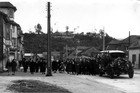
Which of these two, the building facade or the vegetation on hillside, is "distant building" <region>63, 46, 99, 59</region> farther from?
the building facade

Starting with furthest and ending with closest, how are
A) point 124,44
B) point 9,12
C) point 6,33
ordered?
point 124,44 → point 9,12 → point 6,33

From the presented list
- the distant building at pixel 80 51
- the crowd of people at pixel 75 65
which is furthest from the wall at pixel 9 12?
the distant building at pixel 80 51

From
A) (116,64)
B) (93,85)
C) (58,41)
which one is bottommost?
(93,85)

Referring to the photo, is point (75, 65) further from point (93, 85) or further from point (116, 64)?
point (93, 85)

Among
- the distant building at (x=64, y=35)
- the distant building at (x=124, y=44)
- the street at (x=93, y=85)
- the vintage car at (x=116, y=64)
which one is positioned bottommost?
the street at (x=93, y=85)

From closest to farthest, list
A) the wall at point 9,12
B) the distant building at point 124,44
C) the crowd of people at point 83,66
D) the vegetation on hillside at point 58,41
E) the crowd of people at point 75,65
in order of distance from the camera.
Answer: the crowd of people at point 75,65 → the crowd of people at point 83,66 → the wall at point 9,12 → the distant building at point 124,44 → the vegetation on hillside at point 58,41

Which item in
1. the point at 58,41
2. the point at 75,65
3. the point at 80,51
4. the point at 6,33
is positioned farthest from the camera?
the point at 58,41

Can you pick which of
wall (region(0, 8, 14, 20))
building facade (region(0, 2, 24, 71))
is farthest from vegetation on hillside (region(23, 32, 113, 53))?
building facade (region(0, 2, 24, 71))

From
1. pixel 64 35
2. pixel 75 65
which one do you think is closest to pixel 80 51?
pixel 64 35

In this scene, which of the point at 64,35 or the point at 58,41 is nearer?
the point at 58,41

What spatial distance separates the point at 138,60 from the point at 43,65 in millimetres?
27630

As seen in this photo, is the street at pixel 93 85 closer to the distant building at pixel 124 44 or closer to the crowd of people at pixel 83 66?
the crowd of people at pixel 83 66

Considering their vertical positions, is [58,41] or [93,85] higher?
[58,41]

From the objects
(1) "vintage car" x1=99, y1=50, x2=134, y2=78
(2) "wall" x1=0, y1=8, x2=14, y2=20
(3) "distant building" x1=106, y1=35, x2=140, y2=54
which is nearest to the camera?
(1) "vintage car" x1=99, y1=50, x2=134, y2=78
